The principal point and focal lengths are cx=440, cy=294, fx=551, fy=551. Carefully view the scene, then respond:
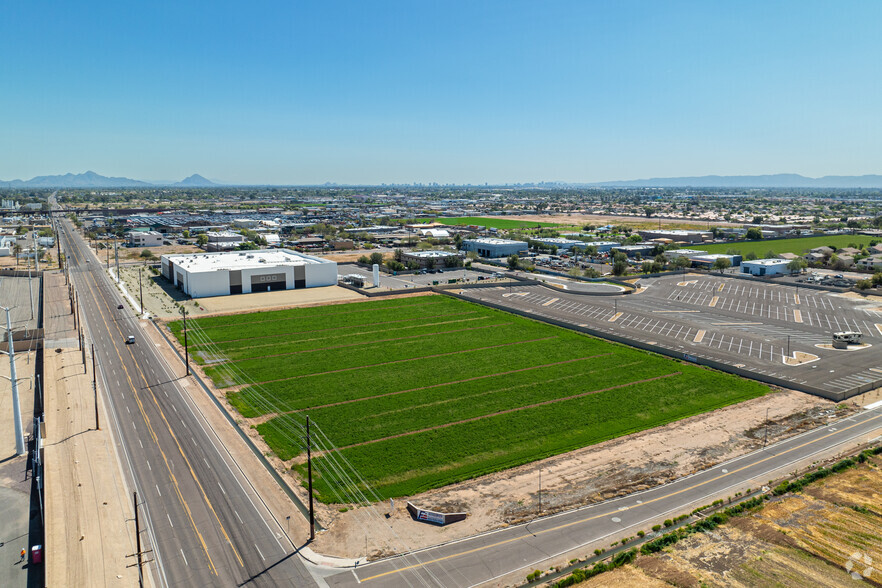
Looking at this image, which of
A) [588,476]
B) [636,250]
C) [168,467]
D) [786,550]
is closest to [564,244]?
[636,250]

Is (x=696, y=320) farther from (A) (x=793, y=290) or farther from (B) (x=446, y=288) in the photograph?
(B) (x=446, y=288)

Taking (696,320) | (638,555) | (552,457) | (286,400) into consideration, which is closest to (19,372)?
(286,400)

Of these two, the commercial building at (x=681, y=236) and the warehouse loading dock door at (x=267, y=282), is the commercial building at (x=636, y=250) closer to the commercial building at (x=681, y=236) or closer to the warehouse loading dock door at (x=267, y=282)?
the commercial building at (x=681, y=236)

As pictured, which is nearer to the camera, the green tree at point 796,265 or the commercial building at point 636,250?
the green tree at point 796,265

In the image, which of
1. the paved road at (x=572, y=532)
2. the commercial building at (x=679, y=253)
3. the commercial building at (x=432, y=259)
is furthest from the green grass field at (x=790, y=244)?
the paved road at (x=572, y=532)

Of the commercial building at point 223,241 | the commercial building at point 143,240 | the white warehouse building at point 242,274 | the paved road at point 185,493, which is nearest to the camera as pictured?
the paved road at point 185,493

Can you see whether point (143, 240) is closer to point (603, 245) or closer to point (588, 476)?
point (603, 245)

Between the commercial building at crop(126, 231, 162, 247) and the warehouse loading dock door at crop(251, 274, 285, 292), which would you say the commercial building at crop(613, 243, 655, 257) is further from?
the commercial building at crop(126, 231, 162, 247)
